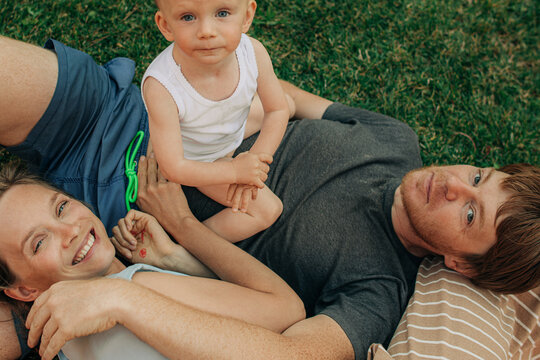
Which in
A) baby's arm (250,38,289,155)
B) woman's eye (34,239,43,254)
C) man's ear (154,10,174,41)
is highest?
man's ear (154,10,174,41)

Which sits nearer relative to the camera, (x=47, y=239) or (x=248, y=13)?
(x=248, y=13)

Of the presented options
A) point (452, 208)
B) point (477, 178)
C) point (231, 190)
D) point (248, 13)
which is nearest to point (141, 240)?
point (231, 190)

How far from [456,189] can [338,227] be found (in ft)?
2.35

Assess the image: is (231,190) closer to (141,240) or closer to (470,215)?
(141,240)

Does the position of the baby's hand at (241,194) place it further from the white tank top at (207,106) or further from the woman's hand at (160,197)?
the woman's hand at (160,197)

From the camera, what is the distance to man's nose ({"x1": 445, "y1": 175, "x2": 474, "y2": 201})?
271cm

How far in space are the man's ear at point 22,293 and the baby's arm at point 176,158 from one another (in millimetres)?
939

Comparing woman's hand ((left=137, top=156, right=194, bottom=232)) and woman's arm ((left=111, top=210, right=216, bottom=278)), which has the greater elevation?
woman's hand ((left=137, top=156, right=194, bottom=232))

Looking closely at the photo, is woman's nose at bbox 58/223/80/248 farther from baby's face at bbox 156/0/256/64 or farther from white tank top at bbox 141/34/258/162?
baby's face at bbox 156/0/256/64

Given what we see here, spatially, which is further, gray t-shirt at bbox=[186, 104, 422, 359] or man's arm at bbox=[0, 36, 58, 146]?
gray t-shirt at bbox=[186, 104, 422, 359]

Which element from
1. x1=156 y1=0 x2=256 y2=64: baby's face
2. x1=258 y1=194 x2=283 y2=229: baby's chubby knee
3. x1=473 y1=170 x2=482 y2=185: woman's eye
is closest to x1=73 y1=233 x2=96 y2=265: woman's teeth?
x1=258 y1=194 x2=283 y2=229: baby's chubby knee

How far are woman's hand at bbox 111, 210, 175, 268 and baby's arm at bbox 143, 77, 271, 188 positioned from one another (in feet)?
1.98

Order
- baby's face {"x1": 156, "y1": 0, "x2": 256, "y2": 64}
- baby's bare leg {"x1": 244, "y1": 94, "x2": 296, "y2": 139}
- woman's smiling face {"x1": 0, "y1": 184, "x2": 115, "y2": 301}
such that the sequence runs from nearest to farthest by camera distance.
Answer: baby's face {"x1": 156, "y1": 0, "x2": 256, "y2": 64} → woman's smiling face {"x1": 0, "y1": 184, "x2": 115, "y2": 301} → baby's bare leg {"x1": 244, "y1": 94, "x2": 296, "y2": 139}

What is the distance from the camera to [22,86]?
2.45 m
